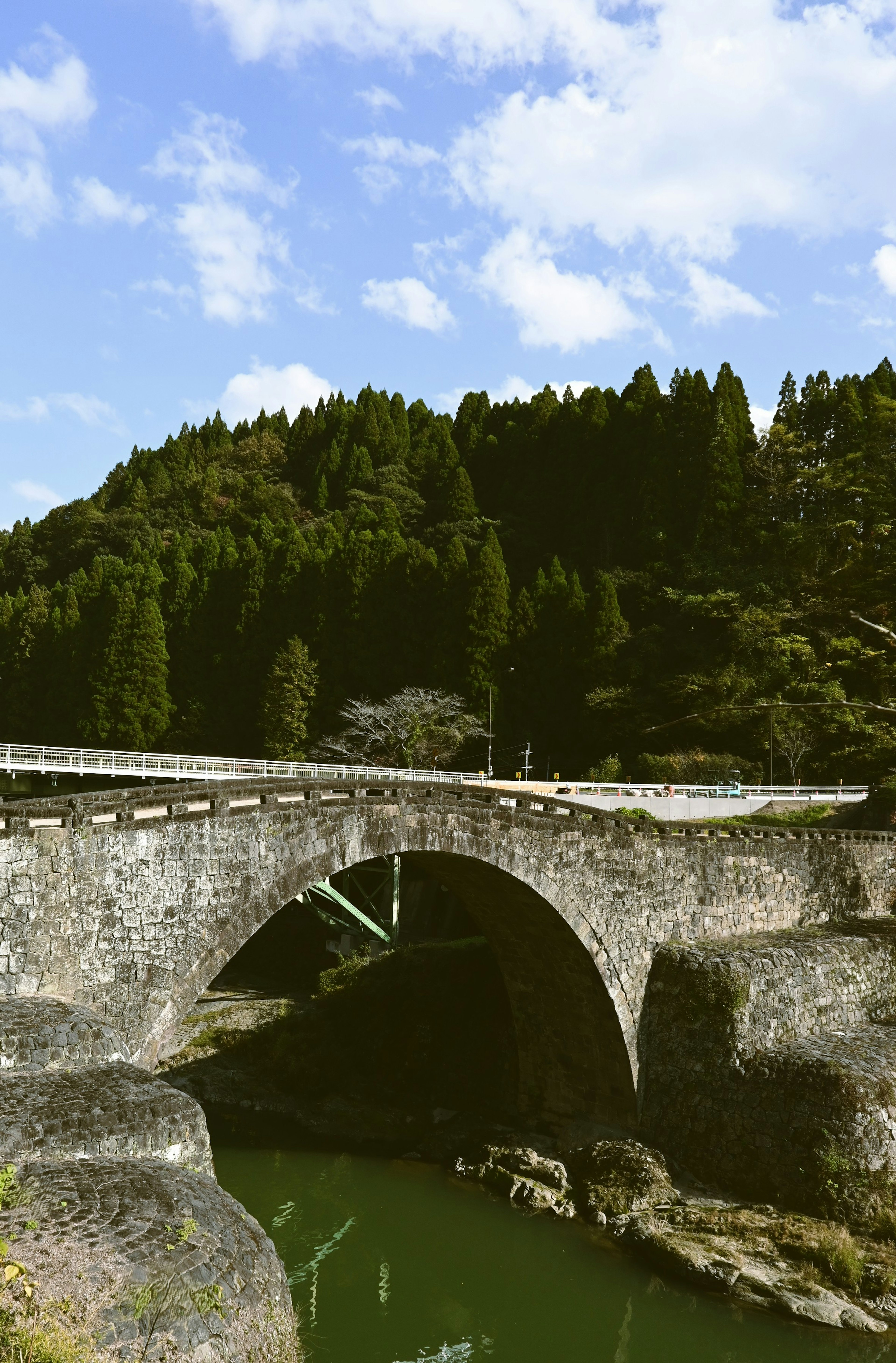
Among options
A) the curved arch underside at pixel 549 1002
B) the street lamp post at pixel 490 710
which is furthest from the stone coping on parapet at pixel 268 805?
the street lamp post at pixel 490 710

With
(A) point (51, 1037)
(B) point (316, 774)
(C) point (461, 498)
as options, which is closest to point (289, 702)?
(B) point (316, 774)

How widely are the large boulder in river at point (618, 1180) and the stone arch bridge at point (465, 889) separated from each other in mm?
983

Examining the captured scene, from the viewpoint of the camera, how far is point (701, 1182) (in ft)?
56.1

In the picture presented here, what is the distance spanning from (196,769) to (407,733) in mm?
11300

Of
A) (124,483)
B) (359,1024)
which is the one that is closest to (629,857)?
(359,1024)

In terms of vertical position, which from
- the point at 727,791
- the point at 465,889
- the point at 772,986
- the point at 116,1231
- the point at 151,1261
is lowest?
the point at 772,986

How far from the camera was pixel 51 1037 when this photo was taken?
9719 millimetres

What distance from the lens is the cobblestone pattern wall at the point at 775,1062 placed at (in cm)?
1589

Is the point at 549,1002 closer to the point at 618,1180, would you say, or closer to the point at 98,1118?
the point at 618,1180

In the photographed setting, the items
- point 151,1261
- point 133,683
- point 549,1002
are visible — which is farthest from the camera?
point 133,683

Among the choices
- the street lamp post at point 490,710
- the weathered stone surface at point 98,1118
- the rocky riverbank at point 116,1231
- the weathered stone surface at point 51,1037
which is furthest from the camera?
the street lamp post at point 490,710

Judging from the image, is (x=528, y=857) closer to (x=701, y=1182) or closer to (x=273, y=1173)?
(x=701, y=1182)

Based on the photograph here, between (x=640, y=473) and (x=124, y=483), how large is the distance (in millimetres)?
58423

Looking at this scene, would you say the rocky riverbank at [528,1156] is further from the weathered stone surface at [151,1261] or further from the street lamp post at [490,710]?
the street lamp post at [490,710]
